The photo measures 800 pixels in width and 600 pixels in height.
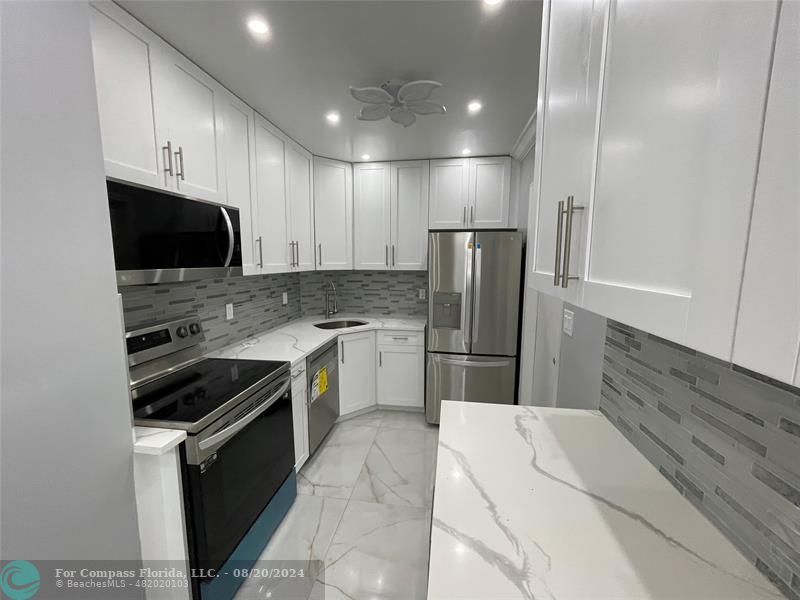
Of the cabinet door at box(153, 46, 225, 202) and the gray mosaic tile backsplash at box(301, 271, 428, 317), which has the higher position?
the cabinet door at box(153, 46, 225, 202)

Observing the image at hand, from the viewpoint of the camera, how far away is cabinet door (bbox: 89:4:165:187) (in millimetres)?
1105

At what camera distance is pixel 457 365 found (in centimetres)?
261

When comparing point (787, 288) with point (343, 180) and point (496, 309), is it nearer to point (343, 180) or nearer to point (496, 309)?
point (496, 309)

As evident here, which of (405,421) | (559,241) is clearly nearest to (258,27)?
(559,241)

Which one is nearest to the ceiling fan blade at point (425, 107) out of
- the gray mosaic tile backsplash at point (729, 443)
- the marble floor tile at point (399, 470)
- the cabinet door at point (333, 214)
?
the cabinet door at point (333, 214)

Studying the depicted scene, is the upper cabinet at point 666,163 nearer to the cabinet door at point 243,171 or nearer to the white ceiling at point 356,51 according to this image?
the white ceiling at point 356,51

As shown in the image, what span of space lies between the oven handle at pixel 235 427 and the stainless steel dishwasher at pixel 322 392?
→ 0.51m

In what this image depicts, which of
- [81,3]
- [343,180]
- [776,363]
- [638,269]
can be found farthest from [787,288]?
[343,180]

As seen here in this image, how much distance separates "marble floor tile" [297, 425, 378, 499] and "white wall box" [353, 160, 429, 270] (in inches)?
60.3

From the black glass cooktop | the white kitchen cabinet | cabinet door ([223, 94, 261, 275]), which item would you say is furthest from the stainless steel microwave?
the white kitchen cabinet

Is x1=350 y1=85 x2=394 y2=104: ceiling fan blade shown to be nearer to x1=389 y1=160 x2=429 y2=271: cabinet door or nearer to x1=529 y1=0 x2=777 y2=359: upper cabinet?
x1=529 y1=0 x2=777 y2=359: upper cabinet

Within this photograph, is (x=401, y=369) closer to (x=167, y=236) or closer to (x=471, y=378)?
(x=471, y=378)

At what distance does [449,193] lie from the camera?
288cm

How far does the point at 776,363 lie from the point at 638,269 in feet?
0.74
